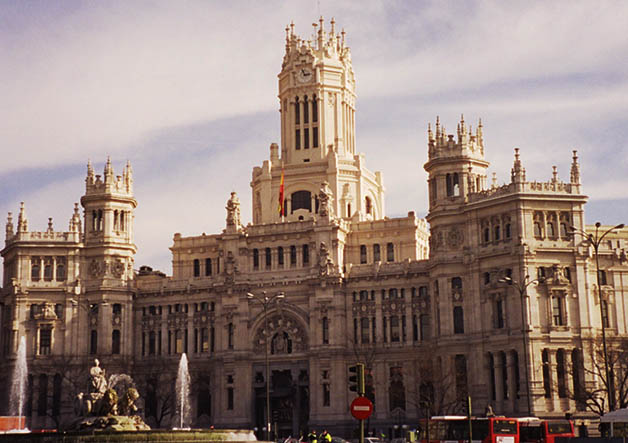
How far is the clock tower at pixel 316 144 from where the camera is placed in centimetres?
12825

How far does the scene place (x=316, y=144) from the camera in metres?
131

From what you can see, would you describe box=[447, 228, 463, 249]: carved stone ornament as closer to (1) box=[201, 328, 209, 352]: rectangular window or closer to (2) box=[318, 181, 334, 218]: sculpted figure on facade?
(2) box=[318, 181, 334, 218]: sculpted figure on facade

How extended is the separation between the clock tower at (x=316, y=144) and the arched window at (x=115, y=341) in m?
23.6

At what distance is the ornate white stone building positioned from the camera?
103m

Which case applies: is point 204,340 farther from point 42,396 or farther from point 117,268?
point 42,396

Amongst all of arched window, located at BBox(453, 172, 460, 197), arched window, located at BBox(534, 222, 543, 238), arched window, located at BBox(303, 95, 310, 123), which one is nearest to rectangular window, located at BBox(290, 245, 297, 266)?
arched window, located at BBox(453, 172, 460, 197)

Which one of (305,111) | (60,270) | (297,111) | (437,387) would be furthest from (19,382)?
(437,387)

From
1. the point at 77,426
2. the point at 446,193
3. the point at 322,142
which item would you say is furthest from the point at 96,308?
the point at 77,426

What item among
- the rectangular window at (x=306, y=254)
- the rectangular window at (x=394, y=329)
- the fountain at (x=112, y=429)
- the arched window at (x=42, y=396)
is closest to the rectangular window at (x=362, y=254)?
the rectangular window at (x=306, y=254)

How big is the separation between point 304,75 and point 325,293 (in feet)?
111

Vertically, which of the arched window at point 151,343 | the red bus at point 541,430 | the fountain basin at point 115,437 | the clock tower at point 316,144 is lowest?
the red bus at point 541,430

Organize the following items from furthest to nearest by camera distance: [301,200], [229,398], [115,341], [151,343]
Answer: [301,200], [151,343], [115,341], [229,398]

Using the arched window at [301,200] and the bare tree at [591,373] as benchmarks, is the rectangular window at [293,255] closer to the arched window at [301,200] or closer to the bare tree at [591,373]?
the arched window at [301,200]

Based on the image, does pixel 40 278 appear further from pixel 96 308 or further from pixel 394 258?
pixel 394 258
